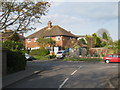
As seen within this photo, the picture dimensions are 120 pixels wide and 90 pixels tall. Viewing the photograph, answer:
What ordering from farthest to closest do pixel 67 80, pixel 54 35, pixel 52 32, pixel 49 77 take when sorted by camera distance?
pixel 52 32 < pixel 54 35 < pixel 49 77 < pixel 67 80

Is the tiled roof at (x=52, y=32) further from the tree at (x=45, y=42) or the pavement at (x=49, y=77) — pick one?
Result: the pavement at (x=49, y=77)

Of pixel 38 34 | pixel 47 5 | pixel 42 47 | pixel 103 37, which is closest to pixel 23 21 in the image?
pixel 47 5

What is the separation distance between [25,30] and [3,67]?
399 cm

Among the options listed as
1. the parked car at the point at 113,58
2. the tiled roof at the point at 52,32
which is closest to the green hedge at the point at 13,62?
the parked car at the point at 113,58

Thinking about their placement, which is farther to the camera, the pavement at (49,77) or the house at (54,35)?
the house at (54,35)

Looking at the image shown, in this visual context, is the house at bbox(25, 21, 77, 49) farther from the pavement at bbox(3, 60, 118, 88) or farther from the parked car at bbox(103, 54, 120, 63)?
the pavement at bbox(3, 60, 118, 88)

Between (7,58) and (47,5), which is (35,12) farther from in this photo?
(7,58)

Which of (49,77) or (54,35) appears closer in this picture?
(49,77)

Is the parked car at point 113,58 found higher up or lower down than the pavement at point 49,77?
higher up

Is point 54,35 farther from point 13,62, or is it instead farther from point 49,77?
point 49,77

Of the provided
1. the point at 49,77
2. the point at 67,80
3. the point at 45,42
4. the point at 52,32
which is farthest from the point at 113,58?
the point at 52,32

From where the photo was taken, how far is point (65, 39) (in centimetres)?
5334

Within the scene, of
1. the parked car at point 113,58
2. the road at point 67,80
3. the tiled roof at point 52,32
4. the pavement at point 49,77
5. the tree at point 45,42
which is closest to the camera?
the road at point 67,80

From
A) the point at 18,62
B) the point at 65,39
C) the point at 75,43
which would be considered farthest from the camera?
the point at 65,39
